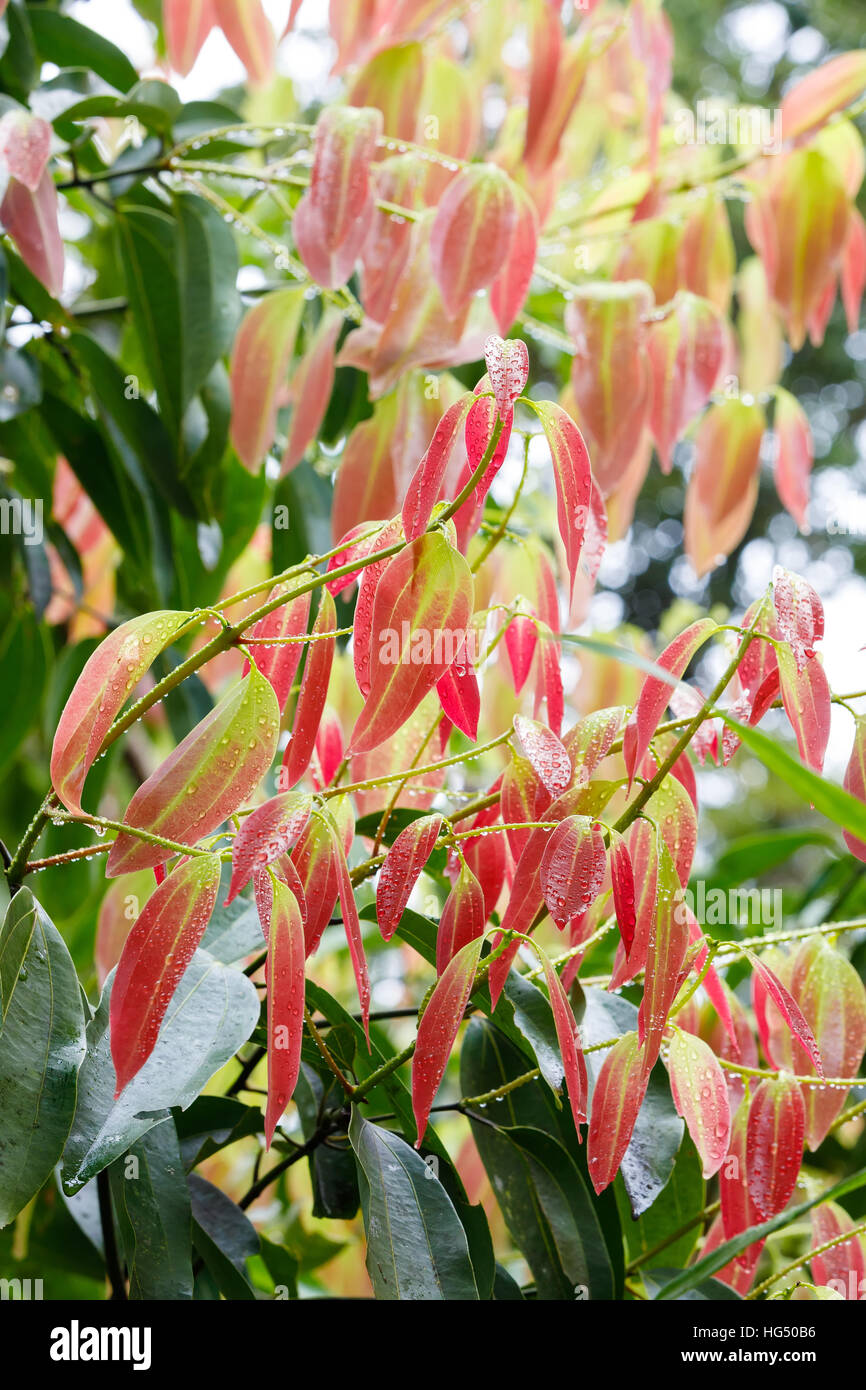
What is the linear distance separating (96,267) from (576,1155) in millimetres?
965

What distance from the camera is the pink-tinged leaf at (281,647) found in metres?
0.43

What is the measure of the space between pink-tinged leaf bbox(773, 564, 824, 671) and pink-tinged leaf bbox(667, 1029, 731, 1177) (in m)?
0.15

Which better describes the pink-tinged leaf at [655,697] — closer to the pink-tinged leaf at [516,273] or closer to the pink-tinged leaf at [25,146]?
the pink-tinged leaf at [516,273]

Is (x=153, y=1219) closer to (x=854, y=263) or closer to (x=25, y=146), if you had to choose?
(x=25, y=146)

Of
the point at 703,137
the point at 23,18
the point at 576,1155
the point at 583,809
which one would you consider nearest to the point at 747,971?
the point at 576,1155

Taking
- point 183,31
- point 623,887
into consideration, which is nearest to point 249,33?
point 183,31

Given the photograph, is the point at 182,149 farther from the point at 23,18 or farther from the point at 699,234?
the point at 699,234

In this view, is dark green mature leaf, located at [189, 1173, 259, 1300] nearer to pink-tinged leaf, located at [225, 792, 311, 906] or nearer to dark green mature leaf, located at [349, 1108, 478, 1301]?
dark green mature leaf, located at [349, 1108, 478, 1301]

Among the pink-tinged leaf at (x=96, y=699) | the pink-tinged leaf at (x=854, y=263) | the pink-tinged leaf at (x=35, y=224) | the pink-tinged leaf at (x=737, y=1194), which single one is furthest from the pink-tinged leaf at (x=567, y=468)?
the pink-tinged leaf at (x=854, y=263)

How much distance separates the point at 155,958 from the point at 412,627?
13 cm
